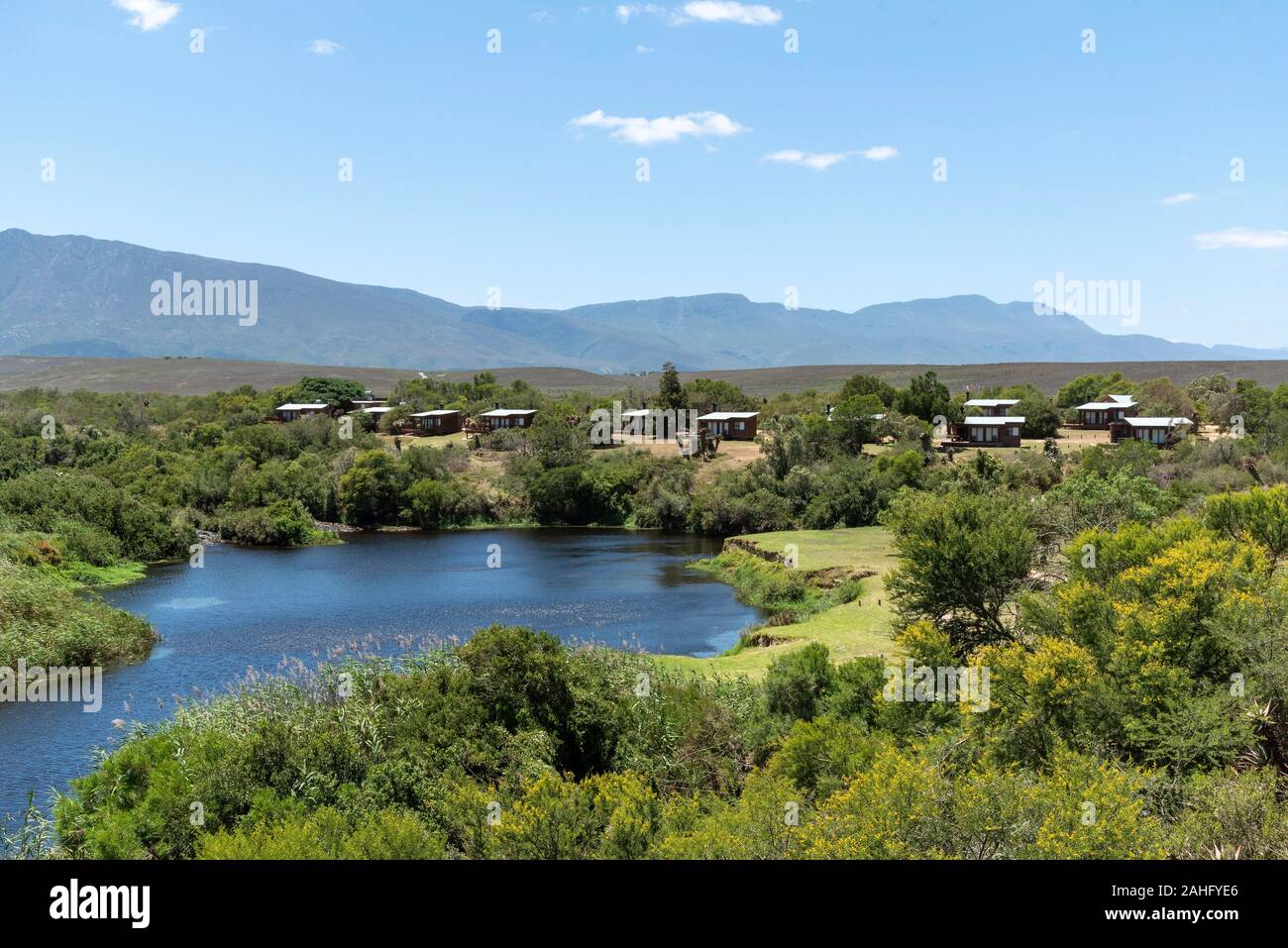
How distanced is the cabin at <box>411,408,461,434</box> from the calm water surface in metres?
34.3

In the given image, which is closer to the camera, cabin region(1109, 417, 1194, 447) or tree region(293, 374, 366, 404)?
cabin region(1109, 417, 1194, 447)

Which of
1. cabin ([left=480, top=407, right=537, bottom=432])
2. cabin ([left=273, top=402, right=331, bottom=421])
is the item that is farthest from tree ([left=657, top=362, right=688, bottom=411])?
cabin ([left=273, top=402, right=331, bottom=421])

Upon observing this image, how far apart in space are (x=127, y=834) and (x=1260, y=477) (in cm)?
7404

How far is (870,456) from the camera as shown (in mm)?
87688

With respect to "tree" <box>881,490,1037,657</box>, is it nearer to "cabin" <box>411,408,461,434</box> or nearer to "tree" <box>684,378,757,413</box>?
"tree" <box>684,378,757,413</box>

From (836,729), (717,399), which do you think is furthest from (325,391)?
(836,729)

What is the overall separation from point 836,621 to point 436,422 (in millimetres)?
79128

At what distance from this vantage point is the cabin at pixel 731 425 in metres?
107

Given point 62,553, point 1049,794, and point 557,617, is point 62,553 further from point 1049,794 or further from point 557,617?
point 1049,794

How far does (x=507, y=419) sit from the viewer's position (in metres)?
117

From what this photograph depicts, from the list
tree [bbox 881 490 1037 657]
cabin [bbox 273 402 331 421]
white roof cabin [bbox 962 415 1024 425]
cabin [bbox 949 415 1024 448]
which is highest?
cabin [bbox 273 402 331 421]

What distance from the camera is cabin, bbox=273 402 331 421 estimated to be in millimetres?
123938
